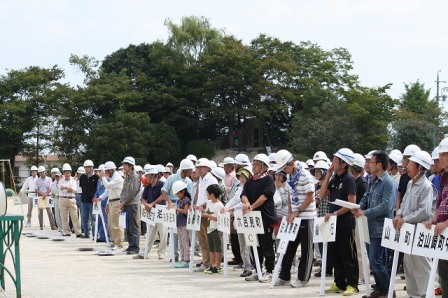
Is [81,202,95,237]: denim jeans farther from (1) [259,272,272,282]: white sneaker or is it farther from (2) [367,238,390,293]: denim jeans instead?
(2) [367,238,390,293]: denim jeans

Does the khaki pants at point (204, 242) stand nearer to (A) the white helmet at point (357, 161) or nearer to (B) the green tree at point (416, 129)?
(A) the white helmet at point (357, 161)

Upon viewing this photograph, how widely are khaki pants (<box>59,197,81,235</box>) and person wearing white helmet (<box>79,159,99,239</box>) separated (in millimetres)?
714

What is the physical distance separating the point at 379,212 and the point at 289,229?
2.06 metres

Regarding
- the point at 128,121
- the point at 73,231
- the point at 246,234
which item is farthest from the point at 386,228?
the point at 128,121

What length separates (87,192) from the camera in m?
24.8

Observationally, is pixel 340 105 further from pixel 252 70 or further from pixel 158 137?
pixel 158 137

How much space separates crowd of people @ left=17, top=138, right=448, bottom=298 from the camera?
1076 centimetres

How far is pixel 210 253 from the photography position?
15.6m

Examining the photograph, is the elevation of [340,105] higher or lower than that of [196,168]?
higher

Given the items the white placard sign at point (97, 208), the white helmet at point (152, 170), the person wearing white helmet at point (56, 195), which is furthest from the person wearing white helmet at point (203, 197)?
the person wearing white helmet at point (56, 195)

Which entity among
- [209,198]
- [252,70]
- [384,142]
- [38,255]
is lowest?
[38,255]

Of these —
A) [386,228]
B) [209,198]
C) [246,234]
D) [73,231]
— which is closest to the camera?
[386,228]

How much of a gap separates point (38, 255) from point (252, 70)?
156 ft

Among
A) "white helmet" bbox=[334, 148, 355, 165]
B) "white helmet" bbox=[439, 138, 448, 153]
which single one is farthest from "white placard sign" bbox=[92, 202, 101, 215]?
"white helmet" bbox=[439, 138, 448, 153]
